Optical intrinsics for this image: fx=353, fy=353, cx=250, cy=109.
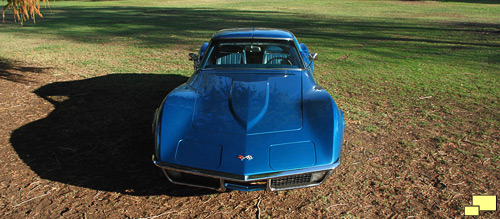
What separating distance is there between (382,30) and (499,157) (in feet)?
38.3

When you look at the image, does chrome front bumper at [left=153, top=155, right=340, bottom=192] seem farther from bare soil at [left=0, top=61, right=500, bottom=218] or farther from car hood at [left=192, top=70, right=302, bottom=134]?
car hood at [left=192, top=70, right=302, bottom=134]

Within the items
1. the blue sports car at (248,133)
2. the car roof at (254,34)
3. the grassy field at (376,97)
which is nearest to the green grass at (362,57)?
the grassy field at (376,97)

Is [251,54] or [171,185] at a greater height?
[251,54]

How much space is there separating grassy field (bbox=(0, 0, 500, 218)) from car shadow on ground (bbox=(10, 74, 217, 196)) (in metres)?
0.15

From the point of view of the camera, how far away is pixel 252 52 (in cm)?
466

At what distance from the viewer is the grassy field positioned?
304 cm

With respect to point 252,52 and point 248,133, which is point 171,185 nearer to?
point 248,133

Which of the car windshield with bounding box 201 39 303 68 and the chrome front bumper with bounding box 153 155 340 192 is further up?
the car windshield with bounding box 201 39 303 68

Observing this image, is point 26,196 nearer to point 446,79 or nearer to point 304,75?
point 304,75

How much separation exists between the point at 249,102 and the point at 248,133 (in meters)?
0.47

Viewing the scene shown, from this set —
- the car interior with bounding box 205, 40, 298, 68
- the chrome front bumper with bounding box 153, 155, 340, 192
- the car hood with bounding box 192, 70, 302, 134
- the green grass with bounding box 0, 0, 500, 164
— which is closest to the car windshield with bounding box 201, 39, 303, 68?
the car interior with bounding box 205, 40, 298, 68

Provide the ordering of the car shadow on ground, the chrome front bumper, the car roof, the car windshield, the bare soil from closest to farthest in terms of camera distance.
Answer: the chrome front bumper
the bare soil
the car shadow on ground
the car windshield
the car roof

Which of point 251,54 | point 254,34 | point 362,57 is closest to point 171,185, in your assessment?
point 251,54

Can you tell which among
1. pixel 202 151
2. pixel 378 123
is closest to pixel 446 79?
pixel 378 123
